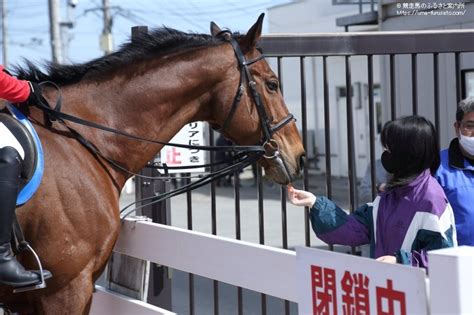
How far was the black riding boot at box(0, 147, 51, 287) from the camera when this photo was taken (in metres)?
3.26

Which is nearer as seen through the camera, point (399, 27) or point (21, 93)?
point (21, 93)

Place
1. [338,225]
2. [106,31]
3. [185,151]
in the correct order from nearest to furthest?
1. [338,225]
2. [185,151]
3. [106,31]

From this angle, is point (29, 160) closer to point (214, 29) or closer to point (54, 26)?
point (214, 29)

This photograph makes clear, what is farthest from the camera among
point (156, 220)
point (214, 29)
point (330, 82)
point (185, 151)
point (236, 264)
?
point (330, 82)

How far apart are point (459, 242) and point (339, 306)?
1.02 metres

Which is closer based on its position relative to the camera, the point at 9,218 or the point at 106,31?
the point at 9,218

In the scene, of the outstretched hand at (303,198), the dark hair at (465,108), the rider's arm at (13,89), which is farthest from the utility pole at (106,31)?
the dark hair at (465,108)

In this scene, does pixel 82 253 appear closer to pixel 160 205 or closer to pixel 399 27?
pixel 160 205

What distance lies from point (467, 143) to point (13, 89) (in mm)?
2149

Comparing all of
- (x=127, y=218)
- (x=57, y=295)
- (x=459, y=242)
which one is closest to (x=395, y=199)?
(x=459, y=242)

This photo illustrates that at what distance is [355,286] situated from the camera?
2.46 meters

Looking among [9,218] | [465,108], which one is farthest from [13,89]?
[465,108]

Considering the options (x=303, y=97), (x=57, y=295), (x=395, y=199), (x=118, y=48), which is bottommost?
(x=57, y=295)

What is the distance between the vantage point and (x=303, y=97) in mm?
4609
